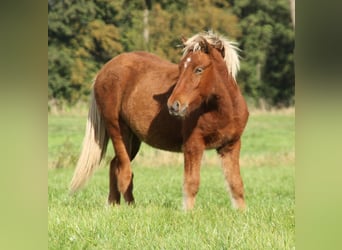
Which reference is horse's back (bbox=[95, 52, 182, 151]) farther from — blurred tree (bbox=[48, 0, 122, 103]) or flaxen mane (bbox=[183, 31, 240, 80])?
blurred tree (bbox=[48, 0, 122, 103])

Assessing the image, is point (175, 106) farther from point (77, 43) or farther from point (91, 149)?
point (77, 43)

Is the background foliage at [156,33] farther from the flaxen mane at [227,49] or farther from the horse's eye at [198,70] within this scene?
the horse's eye at [198,70]

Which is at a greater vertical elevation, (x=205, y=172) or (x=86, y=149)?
(x=86, y=149)

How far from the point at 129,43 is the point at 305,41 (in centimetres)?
1489

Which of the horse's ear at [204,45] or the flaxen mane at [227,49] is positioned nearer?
the horse's ear at [204,45]

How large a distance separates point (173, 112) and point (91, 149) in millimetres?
1770

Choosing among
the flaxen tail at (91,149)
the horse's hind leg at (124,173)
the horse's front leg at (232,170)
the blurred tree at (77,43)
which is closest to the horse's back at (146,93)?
the horse's hind leg at (124,173)

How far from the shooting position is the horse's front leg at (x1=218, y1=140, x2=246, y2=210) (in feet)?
15.0

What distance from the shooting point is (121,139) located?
Answer: 5.43m

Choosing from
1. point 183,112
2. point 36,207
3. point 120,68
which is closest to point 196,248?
point 183,112

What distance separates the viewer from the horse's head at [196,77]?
13.1 ft

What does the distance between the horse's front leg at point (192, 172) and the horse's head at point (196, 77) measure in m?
0.43

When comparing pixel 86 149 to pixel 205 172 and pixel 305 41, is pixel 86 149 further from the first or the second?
pixel 305 41

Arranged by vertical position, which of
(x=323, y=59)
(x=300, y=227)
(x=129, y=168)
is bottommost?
(x=129, y=168)
